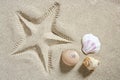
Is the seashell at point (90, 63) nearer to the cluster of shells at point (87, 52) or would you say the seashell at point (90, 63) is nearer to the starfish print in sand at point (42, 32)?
the cluster of shells at point (87, 52)

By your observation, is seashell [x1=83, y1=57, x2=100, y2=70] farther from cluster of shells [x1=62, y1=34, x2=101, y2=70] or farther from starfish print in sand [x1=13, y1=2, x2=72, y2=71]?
starfish print in sand [x1=13, y1=2, x2=72, y2=71]

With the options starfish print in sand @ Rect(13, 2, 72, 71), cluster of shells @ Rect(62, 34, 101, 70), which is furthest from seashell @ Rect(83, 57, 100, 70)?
starfish print in sand @ Rect(13, 2, 72, 71)

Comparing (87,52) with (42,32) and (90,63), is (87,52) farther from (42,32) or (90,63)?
(42,32)

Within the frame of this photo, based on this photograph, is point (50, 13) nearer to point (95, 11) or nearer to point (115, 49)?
point (95, 11)

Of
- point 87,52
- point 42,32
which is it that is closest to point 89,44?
point 87,52

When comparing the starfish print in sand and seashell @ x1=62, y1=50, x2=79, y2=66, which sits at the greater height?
the starfish print in sand
